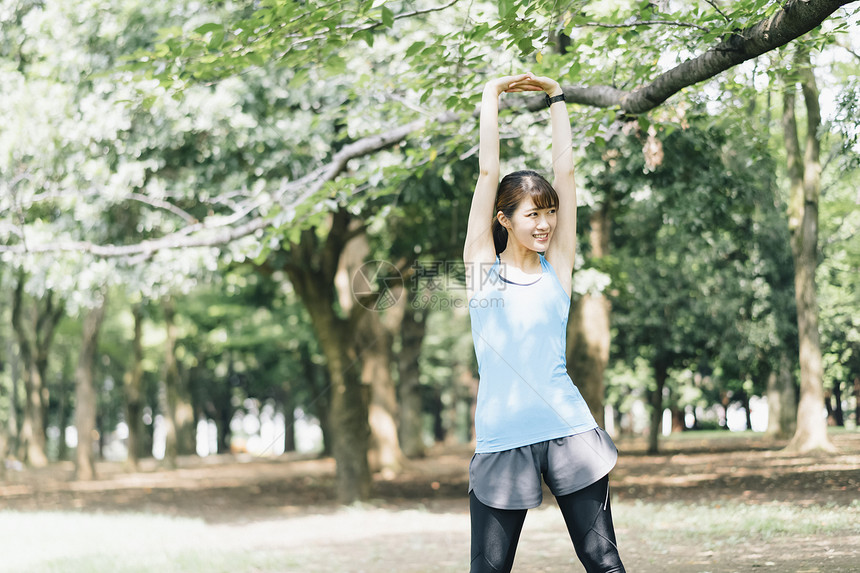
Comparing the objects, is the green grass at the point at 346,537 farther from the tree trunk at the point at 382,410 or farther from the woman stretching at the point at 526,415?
the tree trunk at the point at 382,410

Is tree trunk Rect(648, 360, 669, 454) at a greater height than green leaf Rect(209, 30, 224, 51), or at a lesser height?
lesser

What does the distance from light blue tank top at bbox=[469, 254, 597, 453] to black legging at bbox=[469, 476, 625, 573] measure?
0.20 m

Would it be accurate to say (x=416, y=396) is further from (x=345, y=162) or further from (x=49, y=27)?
(x=345, y=162)

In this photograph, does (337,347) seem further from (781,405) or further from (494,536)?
(781,405)

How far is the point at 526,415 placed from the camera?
247 centimetres

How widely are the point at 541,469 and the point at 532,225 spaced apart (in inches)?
31.9

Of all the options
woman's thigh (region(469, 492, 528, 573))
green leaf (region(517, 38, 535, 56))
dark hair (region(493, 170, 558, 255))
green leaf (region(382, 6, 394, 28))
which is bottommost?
woman's thigh (region(469, 492, 528, 573))

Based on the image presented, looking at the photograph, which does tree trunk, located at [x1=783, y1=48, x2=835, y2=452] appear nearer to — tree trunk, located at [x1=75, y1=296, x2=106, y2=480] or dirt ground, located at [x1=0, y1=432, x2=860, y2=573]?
dirt ground, located at [x1=0, y1=432, x2=860, y2=573]

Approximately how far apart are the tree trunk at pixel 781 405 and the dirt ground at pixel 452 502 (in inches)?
25.6

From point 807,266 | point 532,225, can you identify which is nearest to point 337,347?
point 807,266

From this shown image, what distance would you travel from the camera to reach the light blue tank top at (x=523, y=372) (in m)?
2.47

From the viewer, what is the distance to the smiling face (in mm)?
2664

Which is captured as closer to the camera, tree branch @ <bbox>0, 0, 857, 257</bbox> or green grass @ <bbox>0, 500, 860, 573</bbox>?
tree branch @ <bbox>0, 0, 857, 257</bbox>

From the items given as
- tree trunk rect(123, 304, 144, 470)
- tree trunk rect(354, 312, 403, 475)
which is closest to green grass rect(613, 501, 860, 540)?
tree trunk rect(354, 312, 403, 475)
